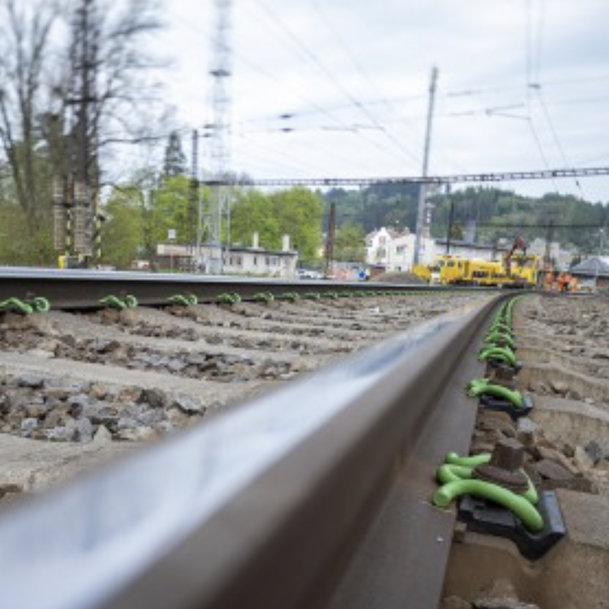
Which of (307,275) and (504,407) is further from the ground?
(504,407)

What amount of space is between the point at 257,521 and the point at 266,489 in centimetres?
4

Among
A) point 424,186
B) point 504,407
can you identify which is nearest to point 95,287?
point 504,407

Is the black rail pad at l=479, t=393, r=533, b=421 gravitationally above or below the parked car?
above

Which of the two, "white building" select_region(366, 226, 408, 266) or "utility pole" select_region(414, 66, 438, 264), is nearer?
"utility pole" select_region(414, 66, 438, 264)

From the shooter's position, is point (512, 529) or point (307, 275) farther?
point (307, 275)

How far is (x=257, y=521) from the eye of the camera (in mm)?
444

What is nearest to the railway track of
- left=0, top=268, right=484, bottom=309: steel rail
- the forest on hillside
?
left=0, top=268, right=484, bottom=309: steel rail

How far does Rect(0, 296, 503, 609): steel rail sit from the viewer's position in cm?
34

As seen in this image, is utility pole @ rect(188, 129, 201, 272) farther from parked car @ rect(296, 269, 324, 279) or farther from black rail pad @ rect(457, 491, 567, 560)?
black rail pad @ rect(457, 491, 567, 560)

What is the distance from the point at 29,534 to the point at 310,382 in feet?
1.69

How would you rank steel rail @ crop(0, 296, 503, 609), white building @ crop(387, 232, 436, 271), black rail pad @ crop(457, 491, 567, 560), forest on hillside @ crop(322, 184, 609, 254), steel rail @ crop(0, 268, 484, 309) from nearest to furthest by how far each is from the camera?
steel rail @ crop(0, 296, 503, 609), black rail pad @ crop(457, 491, 567, 560), steel rail @ crop(0, 268, 484, 309), white building @ crop(387, 232, 436, 271), forest on hillside @ crop(322, 184, 609, 254)

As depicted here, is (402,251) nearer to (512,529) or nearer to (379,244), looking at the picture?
(379,244)

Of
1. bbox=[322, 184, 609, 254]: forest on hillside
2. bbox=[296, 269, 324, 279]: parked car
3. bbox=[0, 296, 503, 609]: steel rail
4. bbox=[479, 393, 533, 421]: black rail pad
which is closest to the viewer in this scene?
bbox=[0, 296, 503, 609]: steel rail

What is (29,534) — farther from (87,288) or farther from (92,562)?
(87,288)
